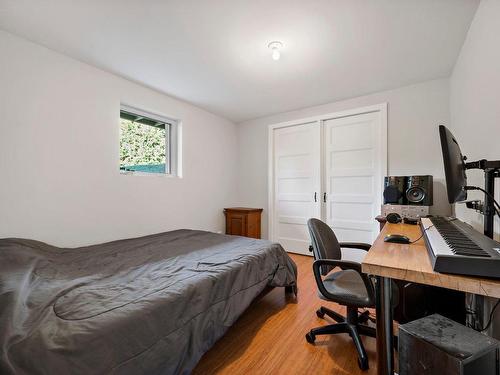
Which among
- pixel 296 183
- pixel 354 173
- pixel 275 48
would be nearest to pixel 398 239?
pixel 275 48

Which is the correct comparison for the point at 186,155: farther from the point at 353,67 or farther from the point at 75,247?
the point at 353,67

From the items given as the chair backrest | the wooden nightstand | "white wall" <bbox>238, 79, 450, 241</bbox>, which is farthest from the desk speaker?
the wooden nightstand

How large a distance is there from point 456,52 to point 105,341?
3.51 meters

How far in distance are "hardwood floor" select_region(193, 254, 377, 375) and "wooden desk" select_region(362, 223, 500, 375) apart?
1.83ft

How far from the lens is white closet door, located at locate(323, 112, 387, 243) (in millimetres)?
3168

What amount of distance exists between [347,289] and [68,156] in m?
2.75

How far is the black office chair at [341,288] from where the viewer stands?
4.49ft

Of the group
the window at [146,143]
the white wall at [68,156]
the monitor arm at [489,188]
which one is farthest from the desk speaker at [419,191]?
the window at [146,143]

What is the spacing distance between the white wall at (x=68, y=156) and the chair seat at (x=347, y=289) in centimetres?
235

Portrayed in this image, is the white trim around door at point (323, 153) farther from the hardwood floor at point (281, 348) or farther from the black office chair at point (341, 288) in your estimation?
the hardwood floor at point (281, 348)

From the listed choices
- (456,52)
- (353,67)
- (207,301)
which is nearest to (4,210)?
(207,301)

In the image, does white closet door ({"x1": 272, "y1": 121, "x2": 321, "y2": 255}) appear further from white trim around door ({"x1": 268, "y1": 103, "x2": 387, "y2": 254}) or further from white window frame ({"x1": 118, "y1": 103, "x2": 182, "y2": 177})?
white window frame ({"x1": 118, "y1": 103, "x2": 182, "y2": 177})

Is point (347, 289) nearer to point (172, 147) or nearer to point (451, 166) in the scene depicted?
point (451, 166)

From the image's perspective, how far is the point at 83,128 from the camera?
93.6 inches
